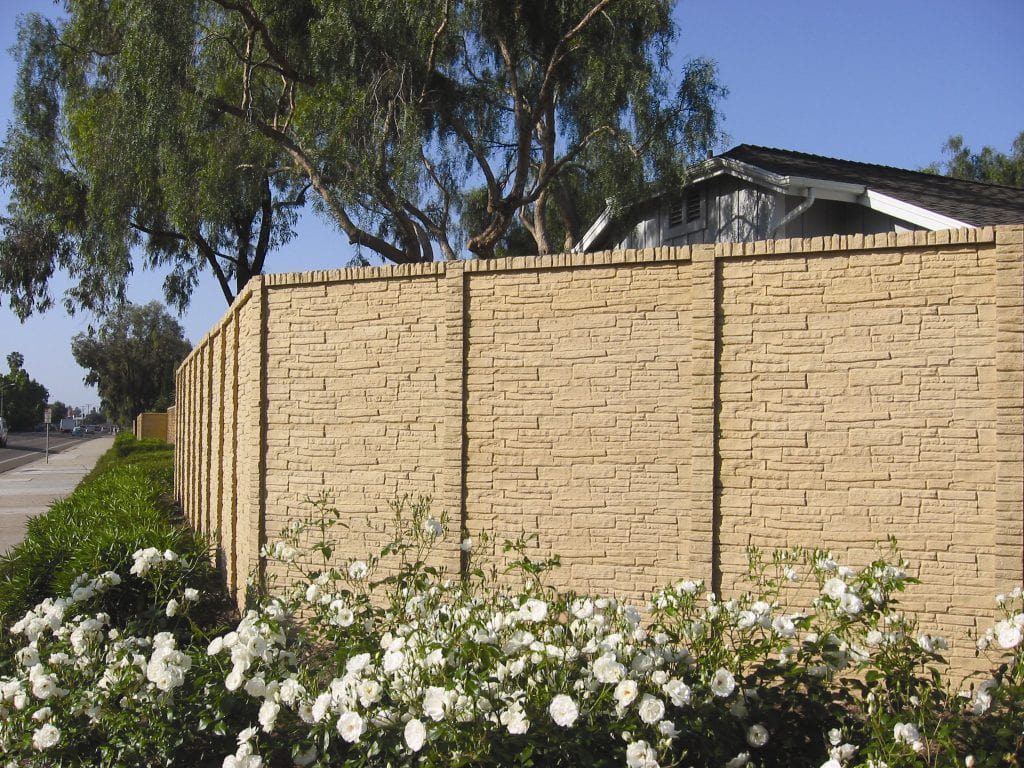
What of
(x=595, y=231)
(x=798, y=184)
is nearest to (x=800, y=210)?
(x=798, y=184)

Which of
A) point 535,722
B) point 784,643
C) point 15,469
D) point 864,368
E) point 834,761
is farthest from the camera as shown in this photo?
point 15,469

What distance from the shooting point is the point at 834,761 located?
3.46 meters

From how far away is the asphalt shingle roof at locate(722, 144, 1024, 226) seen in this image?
1220 cm

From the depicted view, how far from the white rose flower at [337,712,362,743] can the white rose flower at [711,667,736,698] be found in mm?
1491

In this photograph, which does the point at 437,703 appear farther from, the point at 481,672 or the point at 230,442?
the point at 230,442

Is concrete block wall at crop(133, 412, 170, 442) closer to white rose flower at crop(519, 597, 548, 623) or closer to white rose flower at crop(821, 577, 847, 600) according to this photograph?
white rose flower at crop(519, 597, 548, 623)

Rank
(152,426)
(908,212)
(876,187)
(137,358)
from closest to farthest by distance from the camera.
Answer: (908,212)
(876,187)
(152,426)
(137,358)

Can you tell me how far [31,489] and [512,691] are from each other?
78.3 feet

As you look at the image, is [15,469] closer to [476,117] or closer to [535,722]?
[476,117]

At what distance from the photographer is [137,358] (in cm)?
5044

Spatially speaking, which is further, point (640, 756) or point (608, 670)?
point (608, 670)

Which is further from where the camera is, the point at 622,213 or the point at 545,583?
the point at 622,213

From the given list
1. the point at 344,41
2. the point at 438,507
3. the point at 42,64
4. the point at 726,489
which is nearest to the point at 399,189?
the point at 344,41

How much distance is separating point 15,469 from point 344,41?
2527cm
